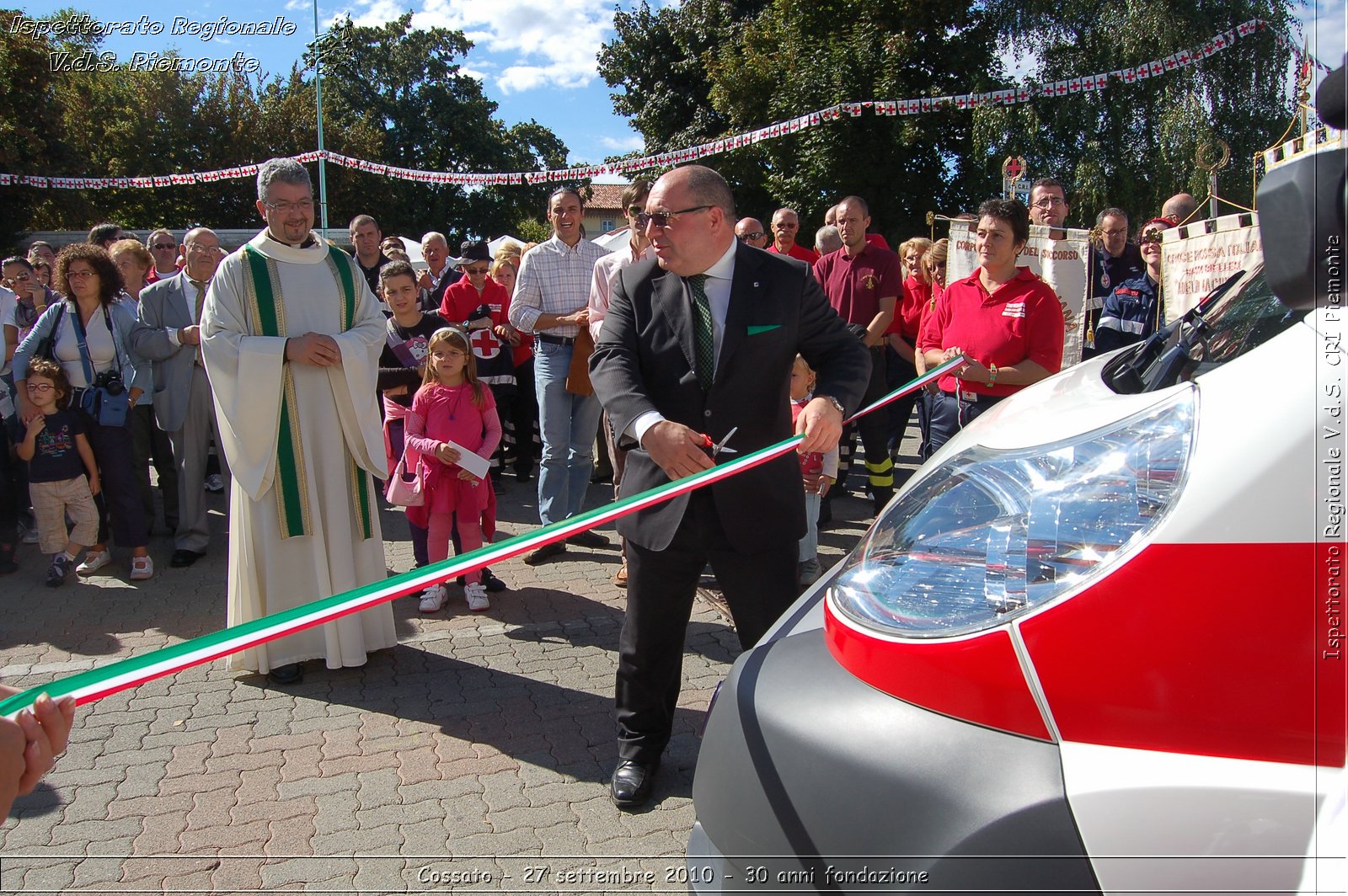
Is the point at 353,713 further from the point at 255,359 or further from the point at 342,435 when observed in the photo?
the point at 255,359

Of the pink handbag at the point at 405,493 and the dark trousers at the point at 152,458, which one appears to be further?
the dark trousers at the point at 152,458

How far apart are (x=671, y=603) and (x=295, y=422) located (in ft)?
7.58

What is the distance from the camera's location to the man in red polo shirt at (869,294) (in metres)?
7.20

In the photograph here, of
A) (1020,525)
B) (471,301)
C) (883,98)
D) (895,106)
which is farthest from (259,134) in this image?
(1020,525)

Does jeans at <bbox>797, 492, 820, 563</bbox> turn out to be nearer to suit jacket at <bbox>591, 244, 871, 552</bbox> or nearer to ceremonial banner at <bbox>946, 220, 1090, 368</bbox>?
ceremonial banner at <bbox>946, 220, 1090, 368</bbox>

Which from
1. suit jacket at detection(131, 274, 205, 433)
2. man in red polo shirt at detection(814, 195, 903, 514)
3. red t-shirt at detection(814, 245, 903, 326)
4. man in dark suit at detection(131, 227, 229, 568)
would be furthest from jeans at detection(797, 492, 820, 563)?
suit jacket at detection(131, 274, 205, 433)

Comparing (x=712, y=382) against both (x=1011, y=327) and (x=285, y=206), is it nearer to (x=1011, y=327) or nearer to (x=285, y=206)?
(x=1011, y=327)

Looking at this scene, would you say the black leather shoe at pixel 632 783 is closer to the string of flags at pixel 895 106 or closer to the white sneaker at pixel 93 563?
the white sneaker at pixel 93 563

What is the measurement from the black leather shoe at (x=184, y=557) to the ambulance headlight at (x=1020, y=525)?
6019 millimetres

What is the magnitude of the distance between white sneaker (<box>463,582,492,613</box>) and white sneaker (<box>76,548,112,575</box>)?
2.88 m

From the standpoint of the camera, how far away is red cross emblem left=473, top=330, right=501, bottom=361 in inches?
339

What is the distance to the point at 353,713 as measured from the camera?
433cm

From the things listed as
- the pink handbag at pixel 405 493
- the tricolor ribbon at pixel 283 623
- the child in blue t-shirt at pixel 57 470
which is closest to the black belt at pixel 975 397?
the tricolor ribbon at pixel 283 623

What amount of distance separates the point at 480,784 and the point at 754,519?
1.52 m
